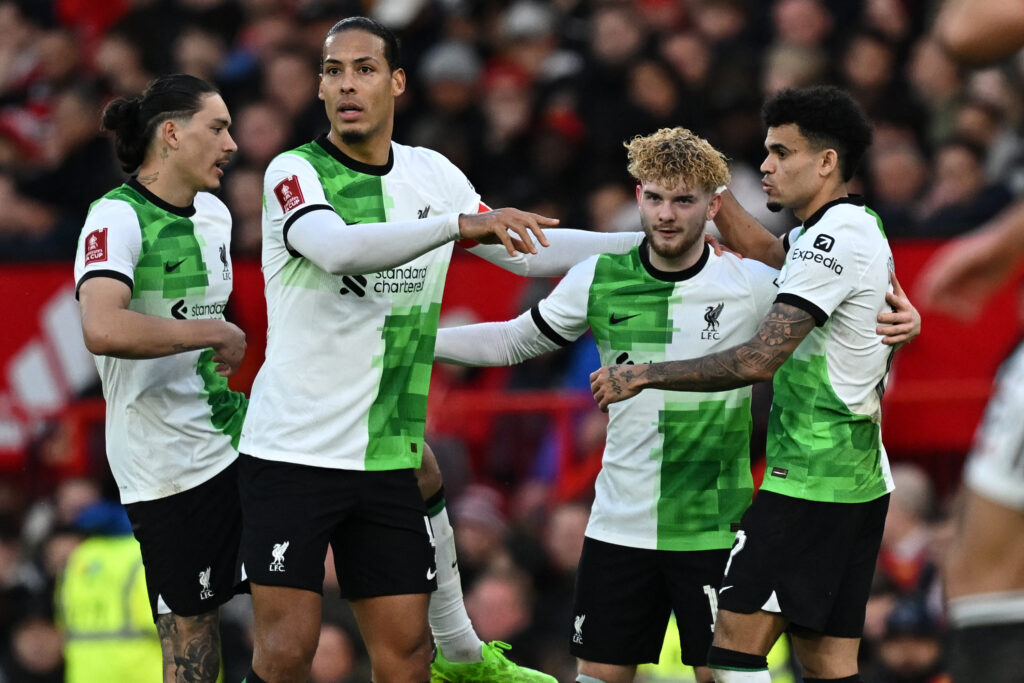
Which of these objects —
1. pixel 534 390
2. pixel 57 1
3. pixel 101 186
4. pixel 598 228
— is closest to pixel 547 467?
pixel 534 390

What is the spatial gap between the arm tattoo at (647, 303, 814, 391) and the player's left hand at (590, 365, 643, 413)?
65 mm

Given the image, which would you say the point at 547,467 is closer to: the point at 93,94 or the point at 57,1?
the point at 93,94

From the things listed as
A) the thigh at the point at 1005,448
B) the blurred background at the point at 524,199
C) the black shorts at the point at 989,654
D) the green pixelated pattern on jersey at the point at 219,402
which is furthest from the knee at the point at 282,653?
the blurred background at the point at 524,199

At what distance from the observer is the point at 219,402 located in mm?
6711

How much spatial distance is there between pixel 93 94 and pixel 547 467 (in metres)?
6.33

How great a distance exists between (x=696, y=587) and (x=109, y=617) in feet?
14.5

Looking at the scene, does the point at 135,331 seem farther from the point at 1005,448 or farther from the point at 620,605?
the point at 1005,448

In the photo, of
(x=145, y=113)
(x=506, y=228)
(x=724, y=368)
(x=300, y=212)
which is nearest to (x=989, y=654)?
(x=724, y=368)

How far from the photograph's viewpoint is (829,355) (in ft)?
19.7

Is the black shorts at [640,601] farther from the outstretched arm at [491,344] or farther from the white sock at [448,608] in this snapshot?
the outstretched arm at [491,344]

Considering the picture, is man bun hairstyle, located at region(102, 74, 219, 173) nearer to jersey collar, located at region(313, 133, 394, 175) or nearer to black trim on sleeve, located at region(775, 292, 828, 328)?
jersey collar, located at region(313, 133, 394, 175)

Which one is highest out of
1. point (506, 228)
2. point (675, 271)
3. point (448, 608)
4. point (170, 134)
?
point (170, 134)

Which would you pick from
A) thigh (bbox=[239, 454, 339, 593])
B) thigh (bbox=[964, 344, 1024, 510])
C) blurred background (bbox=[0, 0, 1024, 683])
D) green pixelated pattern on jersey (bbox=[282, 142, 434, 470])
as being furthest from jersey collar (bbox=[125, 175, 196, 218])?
thigh (bbox=[964, 344, 1024, 510])

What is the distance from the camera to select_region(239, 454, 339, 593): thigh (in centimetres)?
588
